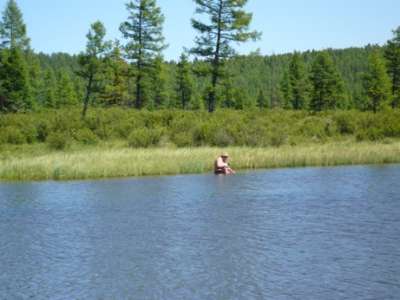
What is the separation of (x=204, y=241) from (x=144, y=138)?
72.9 feet

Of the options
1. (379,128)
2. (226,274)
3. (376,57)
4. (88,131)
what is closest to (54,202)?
(226,274)

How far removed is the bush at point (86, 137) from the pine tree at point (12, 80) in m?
22.3

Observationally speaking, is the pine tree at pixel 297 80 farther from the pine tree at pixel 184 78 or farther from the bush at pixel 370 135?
the bush at pixel 370 135

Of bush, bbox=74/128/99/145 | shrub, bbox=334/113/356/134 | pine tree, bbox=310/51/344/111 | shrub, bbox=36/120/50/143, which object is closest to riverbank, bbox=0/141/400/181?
bush, bbox=74/128/99/145

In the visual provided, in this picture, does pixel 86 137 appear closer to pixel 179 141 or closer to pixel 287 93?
pixel 179 141

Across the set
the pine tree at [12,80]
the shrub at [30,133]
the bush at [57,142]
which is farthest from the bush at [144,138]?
the pine tree at [12,80]

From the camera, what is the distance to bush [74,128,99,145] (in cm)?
3684

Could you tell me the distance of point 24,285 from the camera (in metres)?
11.4

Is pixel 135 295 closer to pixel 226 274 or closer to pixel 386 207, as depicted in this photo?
pixel 226 274

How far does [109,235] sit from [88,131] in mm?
23151

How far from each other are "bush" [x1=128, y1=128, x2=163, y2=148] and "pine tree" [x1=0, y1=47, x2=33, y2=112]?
2494 centimetres

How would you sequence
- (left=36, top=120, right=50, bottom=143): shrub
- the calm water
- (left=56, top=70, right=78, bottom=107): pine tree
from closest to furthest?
the calm water, (left=36, top=120, right=50, bottom=143): shrub, (left=56, top=70, right=78, bottom=107): pine tree

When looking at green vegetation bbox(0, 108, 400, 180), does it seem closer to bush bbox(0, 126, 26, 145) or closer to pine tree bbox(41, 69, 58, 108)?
bush bbox(0, 126, 26, 145)

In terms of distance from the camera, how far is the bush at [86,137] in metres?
36.8
